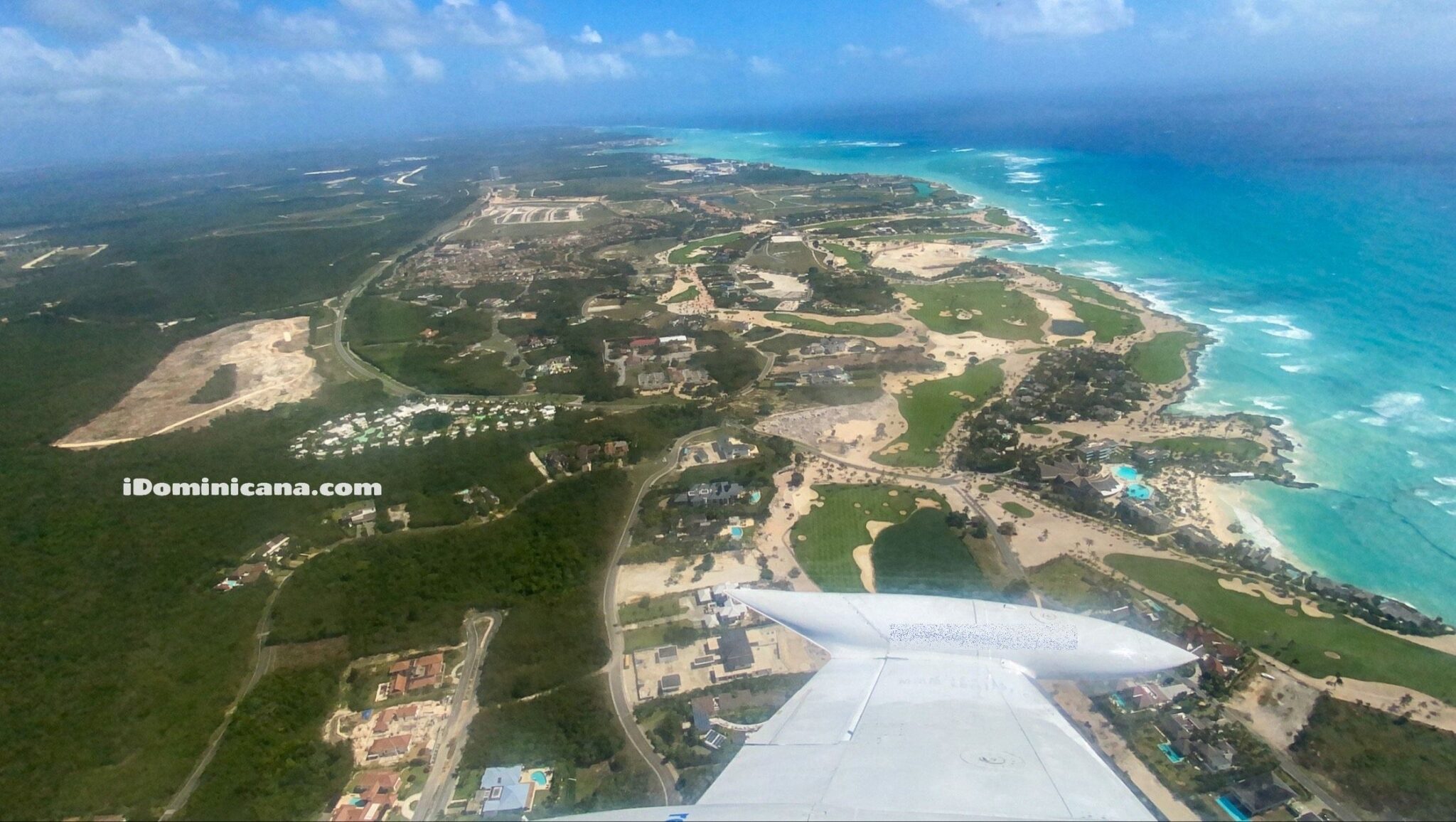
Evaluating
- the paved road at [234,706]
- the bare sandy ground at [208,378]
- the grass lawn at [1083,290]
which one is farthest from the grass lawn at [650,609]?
the grass lawn at [1083,290]

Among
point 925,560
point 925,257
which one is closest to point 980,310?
point 925,257

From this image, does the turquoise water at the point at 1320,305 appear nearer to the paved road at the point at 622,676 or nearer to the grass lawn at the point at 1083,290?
the grass lawn at the point at 1083,290

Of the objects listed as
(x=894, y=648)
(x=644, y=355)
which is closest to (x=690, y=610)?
(x=894, y=648)

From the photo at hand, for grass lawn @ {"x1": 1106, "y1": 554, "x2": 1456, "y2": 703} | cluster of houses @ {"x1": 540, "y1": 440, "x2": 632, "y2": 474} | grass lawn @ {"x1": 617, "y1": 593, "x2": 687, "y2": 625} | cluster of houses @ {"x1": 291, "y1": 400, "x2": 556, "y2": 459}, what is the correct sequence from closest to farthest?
grass lawn @ {"x1": 1106, "y1": 554, "x2": 1456, "y2": 703} → grass lawn @ {"x1": 617, "y1": 593, "x2": 687, "y2": 625} → cluster of houses @ {"x1": 540, "y1": 440, "x2": 632, "y2": 474} → cluster of houses @ {"x1": 291, "y1": 400, "x2": 556, "y2": 459}

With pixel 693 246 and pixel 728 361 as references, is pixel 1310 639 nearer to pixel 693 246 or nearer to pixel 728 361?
pixel 728 361

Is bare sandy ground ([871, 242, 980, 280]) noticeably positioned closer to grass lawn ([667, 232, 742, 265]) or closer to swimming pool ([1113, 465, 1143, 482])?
grass lawn ([667, 232, 742, 265])

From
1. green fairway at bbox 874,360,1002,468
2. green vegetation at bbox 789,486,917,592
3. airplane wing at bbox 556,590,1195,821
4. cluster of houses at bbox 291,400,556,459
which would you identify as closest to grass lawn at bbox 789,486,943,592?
green vegetation at bbox 789,486,917,592
